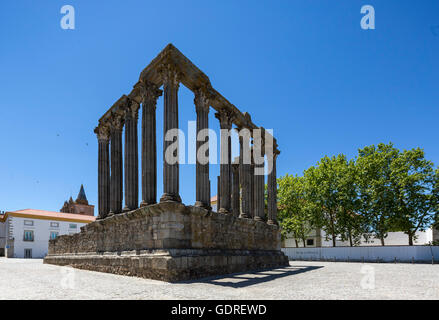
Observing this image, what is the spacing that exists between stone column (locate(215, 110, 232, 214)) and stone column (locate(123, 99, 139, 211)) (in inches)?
187

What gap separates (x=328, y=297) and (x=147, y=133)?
10583 millimetres

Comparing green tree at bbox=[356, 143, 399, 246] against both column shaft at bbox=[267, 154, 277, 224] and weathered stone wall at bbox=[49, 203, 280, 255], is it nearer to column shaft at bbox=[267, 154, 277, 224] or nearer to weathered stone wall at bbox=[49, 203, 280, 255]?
column shaft at bbox=[267, 154, 277, 224]

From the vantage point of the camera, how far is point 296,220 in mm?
38781

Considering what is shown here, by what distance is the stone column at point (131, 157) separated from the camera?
16.4 meters

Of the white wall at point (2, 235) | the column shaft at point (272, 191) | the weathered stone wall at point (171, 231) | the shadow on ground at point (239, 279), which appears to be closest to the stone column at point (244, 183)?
the weathered stone wall at point (171, 231)

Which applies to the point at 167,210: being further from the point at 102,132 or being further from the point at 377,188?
the point at 377,188

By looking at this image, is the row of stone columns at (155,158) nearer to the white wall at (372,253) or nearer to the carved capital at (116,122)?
the carved capital at (116,122)

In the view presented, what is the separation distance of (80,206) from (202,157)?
81.4m

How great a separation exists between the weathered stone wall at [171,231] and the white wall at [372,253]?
51.8 ft

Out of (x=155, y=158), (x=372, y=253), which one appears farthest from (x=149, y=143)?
(x=372, y=253)

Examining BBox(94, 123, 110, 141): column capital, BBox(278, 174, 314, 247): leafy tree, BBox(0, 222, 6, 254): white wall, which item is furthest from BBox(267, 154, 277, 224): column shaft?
BBox(0, 222, 6, 254): white wall

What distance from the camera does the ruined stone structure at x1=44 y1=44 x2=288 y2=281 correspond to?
12328mm
